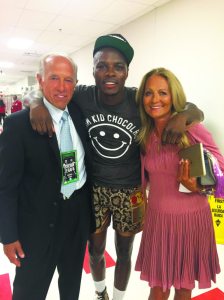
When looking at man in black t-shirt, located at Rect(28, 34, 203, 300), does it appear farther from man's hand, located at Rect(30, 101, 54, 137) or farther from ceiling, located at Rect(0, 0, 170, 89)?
ceiling, located at Rect(0, 0, 170, 89)

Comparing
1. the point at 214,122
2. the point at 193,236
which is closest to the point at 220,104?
the point at 214,122

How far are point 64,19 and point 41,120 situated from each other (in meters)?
4.24

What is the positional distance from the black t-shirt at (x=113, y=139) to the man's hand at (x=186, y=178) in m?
0.35

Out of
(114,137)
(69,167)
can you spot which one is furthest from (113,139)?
(69,167)

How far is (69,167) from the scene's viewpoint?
1257mm

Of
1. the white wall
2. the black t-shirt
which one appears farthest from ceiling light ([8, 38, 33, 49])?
the black t-shirt

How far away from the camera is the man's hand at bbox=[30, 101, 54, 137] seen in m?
1.17

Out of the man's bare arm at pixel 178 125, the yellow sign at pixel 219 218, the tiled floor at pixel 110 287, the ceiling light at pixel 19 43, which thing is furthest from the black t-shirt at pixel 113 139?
the ceiling light at pixel 19 43

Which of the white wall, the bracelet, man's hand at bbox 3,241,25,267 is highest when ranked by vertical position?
the white wall

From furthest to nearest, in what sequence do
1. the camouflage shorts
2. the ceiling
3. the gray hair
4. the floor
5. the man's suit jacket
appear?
the ceiling, the floor, the camouflage shorts, the gray hair, the man's suit jacket

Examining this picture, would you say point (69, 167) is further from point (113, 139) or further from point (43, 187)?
point (113, 139)

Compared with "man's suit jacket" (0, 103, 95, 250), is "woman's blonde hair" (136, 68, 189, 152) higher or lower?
higher

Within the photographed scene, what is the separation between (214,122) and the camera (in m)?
3.31

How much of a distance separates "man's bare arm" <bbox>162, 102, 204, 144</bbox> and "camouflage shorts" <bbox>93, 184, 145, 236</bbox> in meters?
0.43
